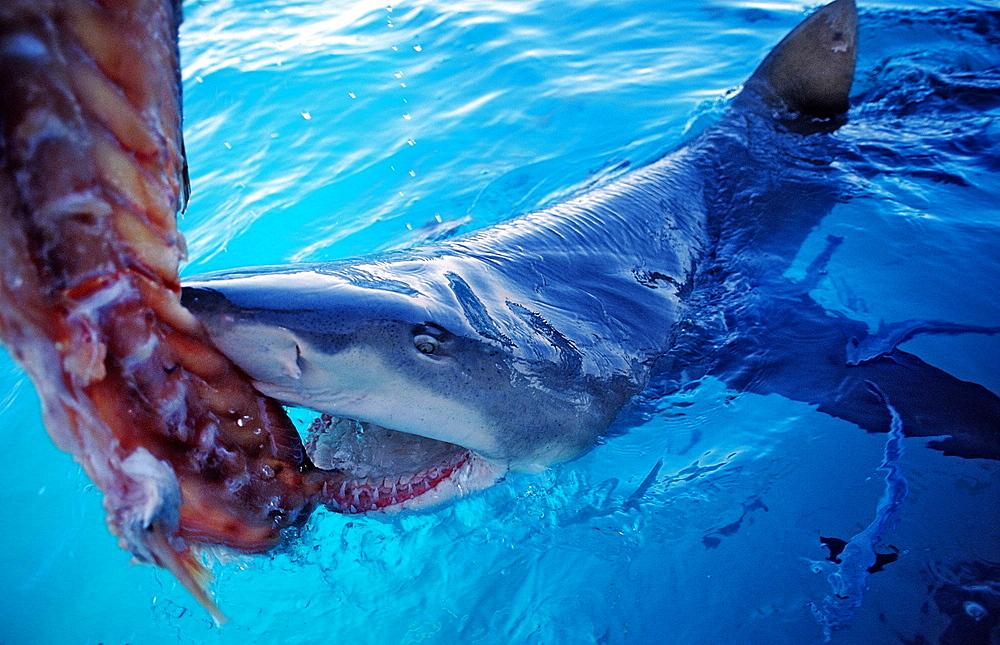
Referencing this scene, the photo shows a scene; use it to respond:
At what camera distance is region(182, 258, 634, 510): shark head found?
5.28 ft

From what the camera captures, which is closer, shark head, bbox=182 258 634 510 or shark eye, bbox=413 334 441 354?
shark head, bbox=182 258 634 510

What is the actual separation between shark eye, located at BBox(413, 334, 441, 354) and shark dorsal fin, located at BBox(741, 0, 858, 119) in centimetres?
330

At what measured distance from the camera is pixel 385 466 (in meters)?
2.08

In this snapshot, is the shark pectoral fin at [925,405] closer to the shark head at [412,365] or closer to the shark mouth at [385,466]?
the shark head at [412,365]

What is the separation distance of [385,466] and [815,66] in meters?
3.69

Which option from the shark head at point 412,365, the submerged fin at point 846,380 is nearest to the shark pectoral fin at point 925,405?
the submerged fin at point 846,380

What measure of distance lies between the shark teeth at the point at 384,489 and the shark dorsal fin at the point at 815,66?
132 inches

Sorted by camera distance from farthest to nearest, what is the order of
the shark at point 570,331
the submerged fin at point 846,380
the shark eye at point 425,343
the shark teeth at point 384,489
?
the submerged fin at point 846,380
the shark teeth at point 384,489
the shark eye at point 425,343
the shark at point 570,331

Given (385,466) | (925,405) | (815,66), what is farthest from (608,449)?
(815,66)

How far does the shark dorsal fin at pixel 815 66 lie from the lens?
391 cm

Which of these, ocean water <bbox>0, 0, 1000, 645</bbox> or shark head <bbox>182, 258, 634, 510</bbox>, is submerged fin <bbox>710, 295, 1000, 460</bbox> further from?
shark head <bbox>182, 258, 634, 510</bbox>

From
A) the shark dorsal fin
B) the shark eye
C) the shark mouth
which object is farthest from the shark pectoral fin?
the shark dorsal fin

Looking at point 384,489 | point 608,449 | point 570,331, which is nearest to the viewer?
point 384,489

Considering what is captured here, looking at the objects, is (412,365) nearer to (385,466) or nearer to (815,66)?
(385,466)
